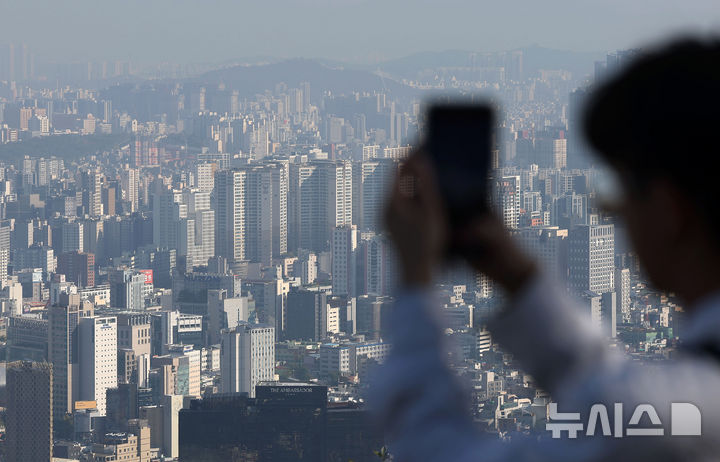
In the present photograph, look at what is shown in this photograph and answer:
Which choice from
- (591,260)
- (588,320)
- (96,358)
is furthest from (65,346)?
(588,320)

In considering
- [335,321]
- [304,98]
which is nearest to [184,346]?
[335,321]

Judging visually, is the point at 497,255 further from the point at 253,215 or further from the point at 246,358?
the point at 253,215

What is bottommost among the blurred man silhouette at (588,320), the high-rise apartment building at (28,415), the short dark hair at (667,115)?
the high-rise apartment building at (28,415)

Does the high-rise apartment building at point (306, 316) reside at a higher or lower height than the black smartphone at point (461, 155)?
lower

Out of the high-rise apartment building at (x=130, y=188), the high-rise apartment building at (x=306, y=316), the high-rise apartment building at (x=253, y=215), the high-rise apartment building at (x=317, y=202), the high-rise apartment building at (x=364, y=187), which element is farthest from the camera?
the high-rise apartment building at (x=130, y=188)

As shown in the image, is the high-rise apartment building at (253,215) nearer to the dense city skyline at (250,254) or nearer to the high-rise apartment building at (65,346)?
the dense city skyline at (250,254)

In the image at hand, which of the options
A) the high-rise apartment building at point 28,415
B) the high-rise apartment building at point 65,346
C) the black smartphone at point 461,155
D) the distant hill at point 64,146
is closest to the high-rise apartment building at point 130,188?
the distant hill at point 64,146

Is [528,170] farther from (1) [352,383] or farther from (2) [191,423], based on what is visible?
(2) [191,423]
